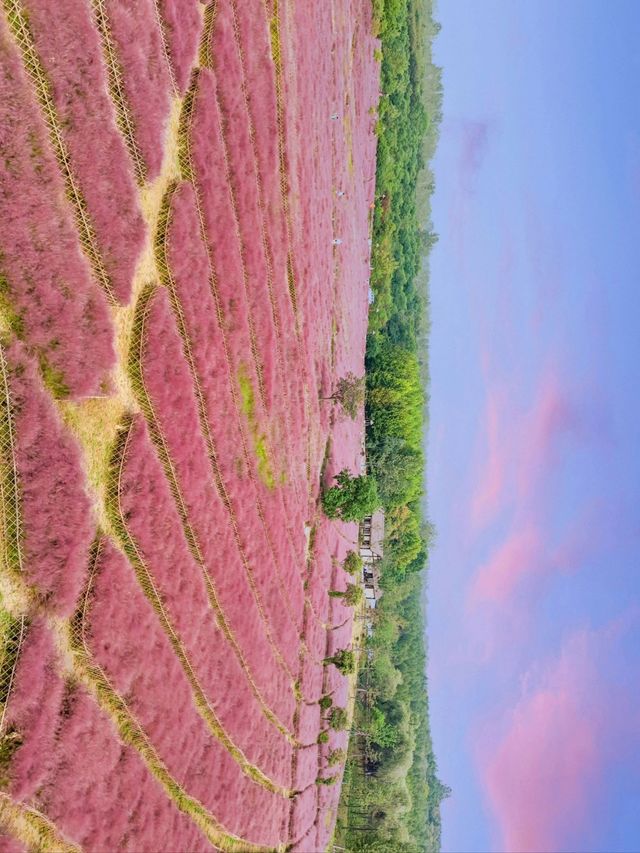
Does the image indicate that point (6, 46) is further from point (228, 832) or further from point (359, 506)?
point (228, 832)

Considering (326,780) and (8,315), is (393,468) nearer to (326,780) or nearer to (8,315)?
(326,780)

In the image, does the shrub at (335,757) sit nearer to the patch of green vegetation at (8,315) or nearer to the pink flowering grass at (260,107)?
the pink flowering grass at (260,107)

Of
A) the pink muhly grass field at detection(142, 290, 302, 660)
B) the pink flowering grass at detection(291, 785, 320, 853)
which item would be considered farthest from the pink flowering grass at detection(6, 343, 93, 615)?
the pink flowering grass at detection(291, 785, 320, 853)

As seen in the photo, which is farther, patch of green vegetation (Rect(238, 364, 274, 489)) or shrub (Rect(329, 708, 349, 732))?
shrub (Rect(329, 708, 349, 732))

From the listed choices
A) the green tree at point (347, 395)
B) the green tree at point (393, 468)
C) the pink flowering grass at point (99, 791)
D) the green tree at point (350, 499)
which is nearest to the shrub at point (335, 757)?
the green tree at point (350, 499)

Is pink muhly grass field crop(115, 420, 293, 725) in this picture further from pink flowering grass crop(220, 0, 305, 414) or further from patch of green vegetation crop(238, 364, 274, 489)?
pink flowering grass crop(220, 0, 305, 414)

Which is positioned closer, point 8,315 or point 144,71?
point 8,315

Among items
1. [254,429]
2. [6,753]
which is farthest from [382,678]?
[6,753]
